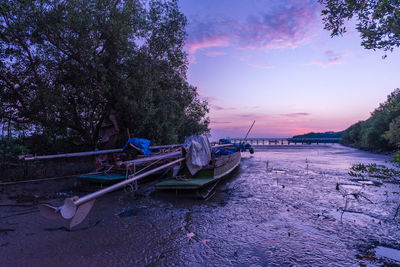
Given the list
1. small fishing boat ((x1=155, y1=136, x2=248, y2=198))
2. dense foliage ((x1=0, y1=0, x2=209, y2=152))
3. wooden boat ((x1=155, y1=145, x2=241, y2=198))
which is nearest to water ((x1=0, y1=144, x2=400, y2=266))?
wooden boat ((x1=155, y1=145, x2=241, y2=198))

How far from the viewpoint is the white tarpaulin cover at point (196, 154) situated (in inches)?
416

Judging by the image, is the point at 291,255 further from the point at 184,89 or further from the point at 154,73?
the point at 184,89

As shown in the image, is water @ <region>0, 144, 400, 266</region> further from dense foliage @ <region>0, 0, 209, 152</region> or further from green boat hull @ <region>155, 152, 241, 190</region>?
dense foliage @ <region>0, 0, 209, 152</region>

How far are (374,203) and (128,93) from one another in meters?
15.2

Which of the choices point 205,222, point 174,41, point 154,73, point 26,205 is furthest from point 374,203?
point 174,41

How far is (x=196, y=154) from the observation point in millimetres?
10695

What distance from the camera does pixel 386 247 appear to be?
536cm

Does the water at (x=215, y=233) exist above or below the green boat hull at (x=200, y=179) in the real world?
below

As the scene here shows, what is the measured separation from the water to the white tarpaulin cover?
1.76 metres

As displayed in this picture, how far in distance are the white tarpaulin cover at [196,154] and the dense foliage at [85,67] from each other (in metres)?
6.14

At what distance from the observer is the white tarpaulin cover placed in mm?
10562

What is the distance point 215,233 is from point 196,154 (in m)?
4.92

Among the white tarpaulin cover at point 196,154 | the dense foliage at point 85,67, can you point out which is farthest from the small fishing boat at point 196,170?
the dense foliage at point 85,67

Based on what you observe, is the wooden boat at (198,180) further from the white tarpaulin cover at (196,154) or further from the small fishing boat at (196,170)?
the white tarpaulin cover at (196,154)
